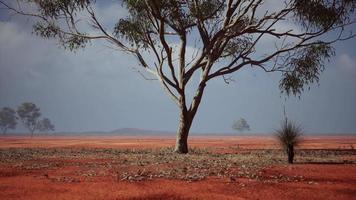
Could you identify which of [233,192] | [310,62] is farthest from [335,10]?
[233,192]

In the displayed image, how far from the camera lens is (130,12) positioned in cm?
2659

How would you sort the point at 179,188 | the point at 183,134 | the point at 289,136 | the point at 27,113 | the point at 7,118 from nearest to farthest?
1. the point at 179,188
2. the point at 289,136
3. the point at 183,134
4. the point at 27,113
5. the point at 7,118

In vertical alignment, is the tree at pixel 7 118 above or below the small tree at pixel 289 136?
above

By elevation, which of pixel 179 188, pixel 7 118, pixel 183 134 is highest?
pixel 7 118

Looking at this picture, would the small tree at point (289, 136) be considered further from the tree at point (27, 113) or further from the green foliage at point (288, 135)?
the tree at point (27, 113)

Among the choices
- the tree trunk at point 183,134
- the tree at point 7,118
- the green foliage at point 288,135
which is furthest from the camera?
the tree at point 7,118

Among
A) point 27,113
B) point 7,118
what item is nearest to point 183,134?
point 27,113

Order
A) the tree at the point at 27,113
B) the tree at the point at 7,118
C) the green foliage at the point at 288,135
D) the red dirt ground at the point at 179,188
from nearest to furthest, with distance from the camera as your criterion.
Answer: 1. the red dirt ground at the point at 179,188
2. the green foliage at the point at 288,135
3. the tree at the point at 27,113
4. the tree at the point at 7,118

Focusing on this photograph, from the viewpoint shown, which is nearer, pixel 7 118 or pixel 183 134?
pixel 183 134

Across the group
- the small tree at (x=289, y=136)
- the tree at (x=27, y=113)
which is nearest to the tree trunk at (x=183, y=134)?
the small tree at (x=289, y=136)

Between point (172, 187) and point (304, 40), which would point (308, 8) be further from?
point (172, 187)

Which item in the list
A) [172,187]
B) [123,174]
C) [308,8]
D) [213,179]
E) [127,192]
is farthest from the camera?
[308,8]

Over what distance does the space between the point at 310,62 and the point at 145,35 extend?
36.4 feet

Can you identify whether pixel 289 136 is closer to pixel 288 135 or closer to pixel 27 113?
pixel 288 135
